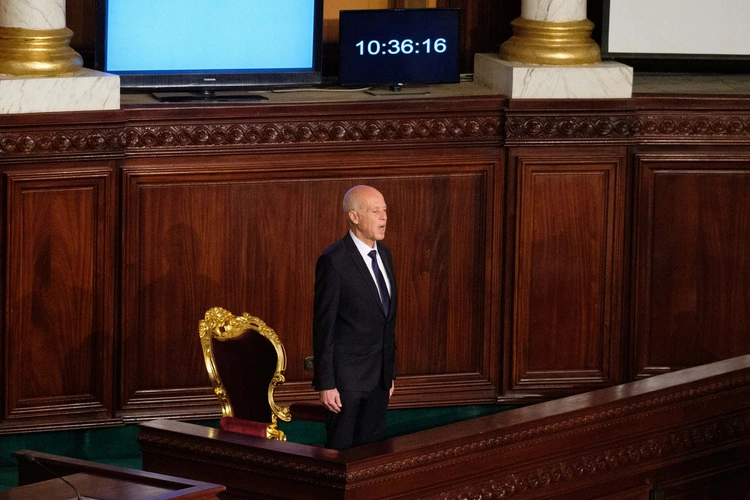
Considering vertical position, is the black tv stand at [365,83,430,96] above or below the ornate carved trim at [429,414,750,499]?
above

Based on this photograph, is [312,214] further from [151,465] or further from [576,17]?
[151,465]

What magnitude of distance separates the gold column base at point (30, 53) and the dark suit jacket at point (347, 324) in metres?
1.73

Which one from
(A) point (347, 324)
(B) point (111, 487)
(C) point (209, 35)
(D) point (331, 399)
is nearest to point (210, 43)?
(C) point (209, 35)

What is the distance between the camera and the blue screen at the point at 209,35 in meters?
6.68

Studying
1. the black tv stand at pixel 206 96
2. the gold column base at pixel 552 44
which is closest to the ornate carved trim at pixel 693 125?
the gold column base at pixel 552 44

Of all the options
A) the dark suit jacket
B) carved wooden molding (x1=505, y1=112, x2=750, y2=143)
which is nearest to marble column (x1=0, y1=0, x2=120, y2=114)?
the dark suit jacket

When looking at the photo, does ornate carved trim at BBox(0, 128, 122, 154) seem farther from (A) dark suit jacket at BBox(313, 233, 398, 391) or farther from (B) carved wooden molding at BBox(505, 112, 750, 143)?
(B) carved wooden molding at BBox(505, 112, 750, 143)

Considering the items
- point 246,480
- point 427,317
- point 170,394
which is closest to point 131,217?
point 170,394

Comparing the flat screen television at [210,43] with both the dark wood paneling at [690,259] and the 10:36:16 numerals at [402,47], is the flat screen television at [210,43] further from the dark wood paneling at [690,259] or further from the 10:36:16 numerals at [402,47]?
the dark wood paneling at [690,259]

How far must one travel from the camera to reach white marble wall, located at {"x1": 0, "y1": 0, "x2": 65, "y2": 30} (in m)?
6.35

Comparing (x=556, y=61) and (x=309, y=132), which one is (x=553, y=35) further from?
(x=309, y=132)

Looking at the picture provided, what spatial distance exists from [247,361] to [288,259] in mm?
1596

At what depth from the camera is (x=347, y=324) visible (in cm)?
543

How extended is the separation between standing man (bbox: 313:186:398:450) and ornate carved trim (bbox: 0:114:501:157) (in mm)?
1350
